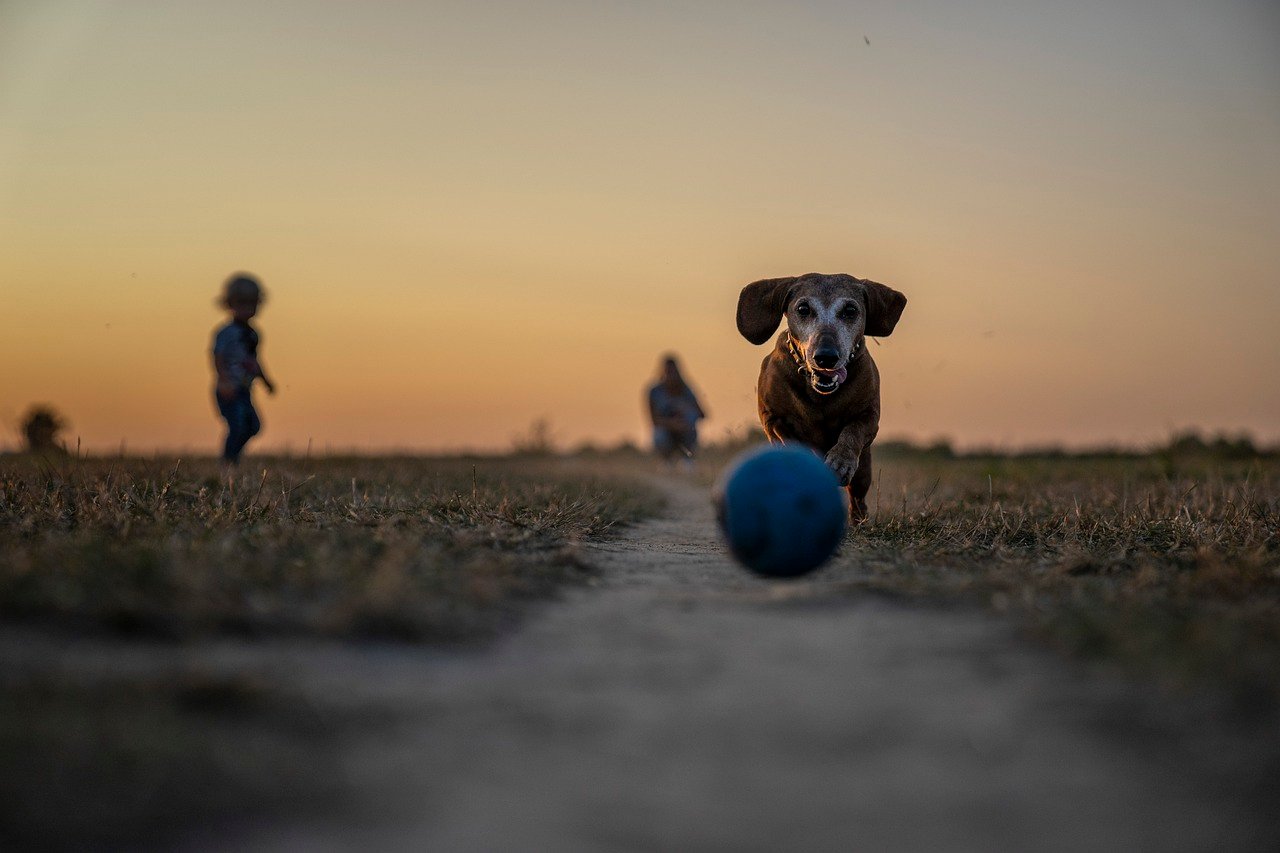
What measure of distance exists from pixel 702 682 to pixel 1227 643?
144 centimetres

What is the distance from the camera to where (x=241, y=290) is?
970 centimetres

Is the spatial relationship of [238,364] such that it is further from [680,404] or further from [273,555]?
[680,404]

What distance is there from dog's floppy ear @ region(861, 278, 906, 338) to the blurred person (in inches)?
392

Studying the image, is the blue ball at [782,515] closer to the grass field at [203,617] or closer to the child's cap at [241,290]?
the grass field at [203,617]

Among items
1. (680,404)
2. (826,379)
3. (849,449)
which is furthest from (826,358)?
(680,404)

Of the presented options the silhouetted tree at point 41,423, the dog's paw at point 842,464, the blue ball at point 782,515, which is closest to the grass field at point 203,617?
the blue ball at point 782,515

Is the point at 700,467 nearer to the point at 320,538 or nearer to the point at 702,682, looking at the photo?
the point at 320,538

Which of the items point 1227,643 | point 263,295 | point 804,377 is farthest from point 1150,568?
point 263,295

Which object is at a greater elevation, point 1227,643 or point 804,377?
point 804,377

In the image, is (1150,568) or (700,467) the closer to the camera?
(1150,568)

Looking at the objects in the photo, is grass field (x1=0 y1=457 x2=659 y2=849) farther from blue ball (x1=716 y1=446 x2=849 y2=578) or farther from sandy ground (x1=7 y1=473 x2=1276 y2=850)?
blue ball (x1=716 y1=446 x2=849 y2=578)

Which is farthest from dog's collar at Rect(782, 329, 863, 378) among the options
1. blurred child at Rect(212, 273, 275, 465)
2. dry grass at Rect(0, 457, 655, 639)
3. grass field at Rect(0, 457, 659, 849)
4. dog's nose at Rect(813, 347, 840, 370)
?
blurred child at Rect(212, 273, 275, 465)

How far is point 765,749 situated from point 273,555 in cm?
229

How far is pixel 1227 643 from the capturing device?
2922mm
